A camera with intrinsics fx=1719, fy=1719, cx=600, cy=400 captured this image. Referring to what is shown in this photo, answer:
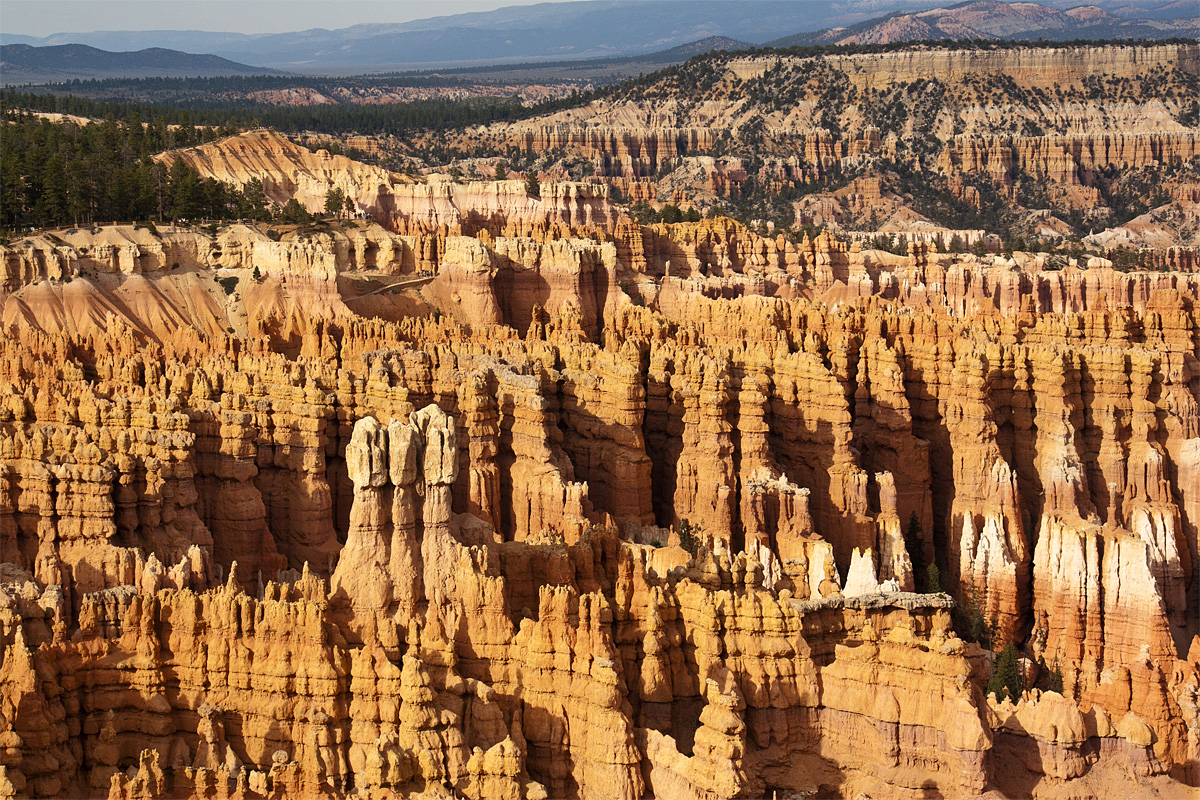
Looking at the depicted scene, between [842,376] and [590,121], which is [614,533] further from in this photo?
[590,121]

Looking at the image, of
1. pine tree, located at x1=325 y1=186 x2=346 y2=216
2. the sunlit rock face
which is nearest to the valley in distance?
the sunlit rock face

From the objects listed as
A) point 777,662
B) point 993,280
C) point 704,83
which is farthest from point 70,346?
point 704,83

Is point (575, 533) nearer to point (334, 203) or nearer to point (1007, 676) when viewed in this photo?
point (1007, 676)

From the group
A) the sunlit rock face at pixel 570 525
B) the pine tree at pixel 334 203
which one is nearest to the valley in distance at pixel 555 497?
the sunlit rock face at pixel 570 525

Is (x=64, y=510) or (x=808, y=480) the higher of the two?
(x=64, y=510)

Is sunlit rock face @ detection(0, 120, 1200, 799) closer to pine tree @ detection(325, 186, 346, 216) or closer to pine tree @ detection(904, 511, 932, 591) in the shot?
pine tree @ detection(904, 511, 932, 591)

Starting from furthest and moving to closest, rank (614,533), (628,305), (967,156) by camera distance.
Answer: (967,156) < (628,305) < (614,533)

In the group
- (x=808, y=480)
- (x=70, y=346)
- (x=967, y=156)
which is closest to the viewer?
(x=808, y=480)
